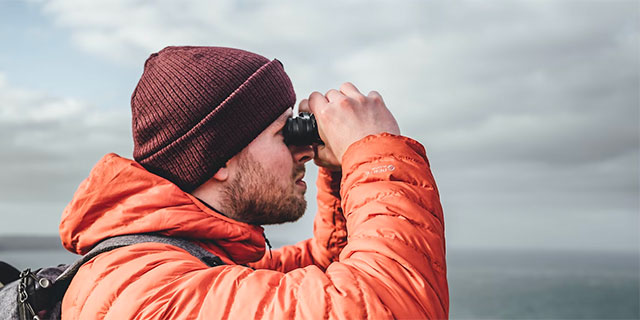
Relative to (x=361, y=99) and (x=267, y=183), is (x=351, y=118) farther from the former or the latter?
(x=267, y=183)

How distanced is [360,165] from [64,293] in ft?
3.69

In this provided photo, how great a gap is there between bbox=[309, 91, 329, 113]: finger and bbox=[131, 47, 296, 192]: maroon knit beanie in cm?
38

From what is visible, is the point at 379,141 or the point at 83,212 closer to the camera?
the point at 379,141

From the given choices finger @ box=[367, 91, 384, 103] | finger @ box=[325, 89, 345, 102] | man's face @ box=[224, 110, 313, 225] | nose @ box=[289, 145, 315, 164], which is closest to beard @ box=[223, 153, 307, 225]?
man's face @ box=[224, 110, 313, 225]

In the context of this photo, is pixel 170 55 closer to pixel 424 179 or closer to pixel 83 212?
pixel 83 212

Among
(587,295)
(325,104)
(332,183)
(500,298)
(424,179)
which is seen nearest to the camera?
(424,179)

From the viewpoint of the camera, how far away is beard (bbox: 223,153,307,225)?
221cm

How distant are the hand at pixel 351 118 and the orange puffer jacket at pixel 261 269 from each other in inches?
3.0

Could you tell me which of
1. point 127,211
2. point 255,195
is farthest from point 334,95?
point 127,211

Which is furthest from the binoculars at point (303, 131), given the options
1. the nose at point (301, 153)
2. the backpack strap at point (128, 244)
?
the backpack strap at point (128, 244)

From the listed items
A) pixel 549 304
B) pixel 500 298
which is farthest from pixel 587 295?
pixel 500 298

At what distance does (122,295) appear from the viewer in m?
1.50

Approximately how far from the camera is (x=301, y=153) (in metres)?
2.34

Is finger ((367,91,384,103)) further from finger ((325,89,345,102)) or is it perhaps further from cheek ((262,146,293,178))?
cheek ((262,146,293,178))
